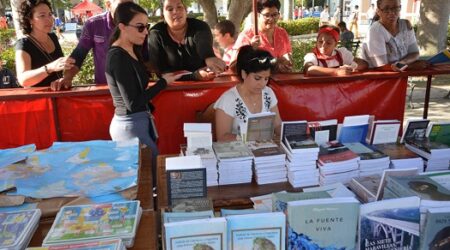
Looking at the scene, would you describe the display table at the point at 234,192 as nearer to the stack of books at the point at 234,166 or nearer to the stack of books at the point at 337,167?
the stack of books at the point at 234,166

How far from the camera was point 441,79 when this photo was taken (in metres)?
8.25

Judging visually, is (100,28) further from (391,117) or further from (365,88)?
(391,117)

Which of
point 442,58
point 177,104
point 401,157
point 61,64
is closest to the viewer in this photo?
point 401,157

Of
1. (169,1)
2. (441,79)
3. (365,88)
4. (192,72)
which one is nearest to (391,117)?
(365,88)

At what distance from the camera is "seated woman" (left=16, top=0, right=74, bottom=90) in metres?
2.82

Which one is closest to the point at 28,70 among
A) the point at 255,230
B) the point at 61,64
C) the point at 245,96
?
the point at 61,64

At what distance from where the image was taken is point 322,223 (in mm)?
1298

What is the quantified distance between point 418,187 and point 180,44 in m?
2.07

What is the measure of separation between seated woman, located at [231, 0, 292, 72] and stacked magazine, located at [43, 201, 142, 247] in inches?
87.8

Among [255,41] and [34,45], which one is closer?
[34,45]

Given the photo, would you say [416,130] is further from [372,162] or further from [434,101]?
[434,101]

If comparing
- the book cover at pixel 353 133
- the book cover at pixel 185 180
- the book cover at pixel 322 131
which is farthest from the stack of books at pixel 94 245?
the book cover at pixel 353 133

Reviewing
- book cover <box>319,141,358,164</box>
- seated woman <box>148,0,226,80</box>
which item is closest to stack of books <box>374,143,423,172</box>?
book cover <box>319,141,358,164</box>

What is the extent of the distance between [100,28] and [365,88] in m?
2.21
